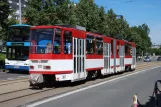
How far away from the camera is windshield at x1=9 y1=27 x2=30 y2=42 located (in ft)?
91.9

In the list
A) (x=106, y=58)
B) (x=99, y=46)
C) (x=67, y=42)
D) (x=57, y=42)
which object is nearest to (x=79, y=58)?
(x=67, y=42)

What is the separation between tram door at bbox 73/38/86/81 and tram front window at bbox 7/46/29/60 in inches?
390

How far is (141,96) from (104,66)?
9.35 meters

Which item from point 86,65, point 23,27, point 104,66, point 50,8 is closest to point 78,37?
point 86,65

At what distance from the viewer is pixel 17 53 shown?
1117 inches

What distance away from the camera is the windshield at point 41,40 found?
1635cm

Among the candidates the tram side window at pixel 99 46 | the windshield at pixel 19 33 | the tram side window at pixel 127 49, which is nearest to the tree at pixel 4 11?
the windshield at pixel 19 33

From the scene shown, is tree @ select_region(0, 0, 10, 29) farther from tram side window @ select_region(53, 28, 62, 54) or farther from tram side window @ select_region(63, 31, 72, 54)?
tram side window @ select_region(53, 28, 62, 54)

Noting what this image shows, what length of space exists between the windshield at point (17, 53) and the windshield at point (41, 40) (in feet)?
36.1

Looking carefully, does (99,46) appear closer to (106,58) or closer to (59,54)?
(106,58)

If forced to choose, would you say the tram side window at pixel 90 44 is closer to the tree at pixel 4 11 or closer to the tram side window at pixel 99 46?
the tram side window at pixel 99 46

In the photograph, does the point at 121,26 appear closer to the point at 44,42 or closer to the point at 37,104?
the point at 44,42

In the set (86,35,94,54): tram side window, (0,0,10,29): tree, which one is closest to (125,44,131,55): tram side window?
(86,35,94,54): tram side window

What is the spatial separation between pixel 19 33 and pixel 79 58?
11442 millimetres
